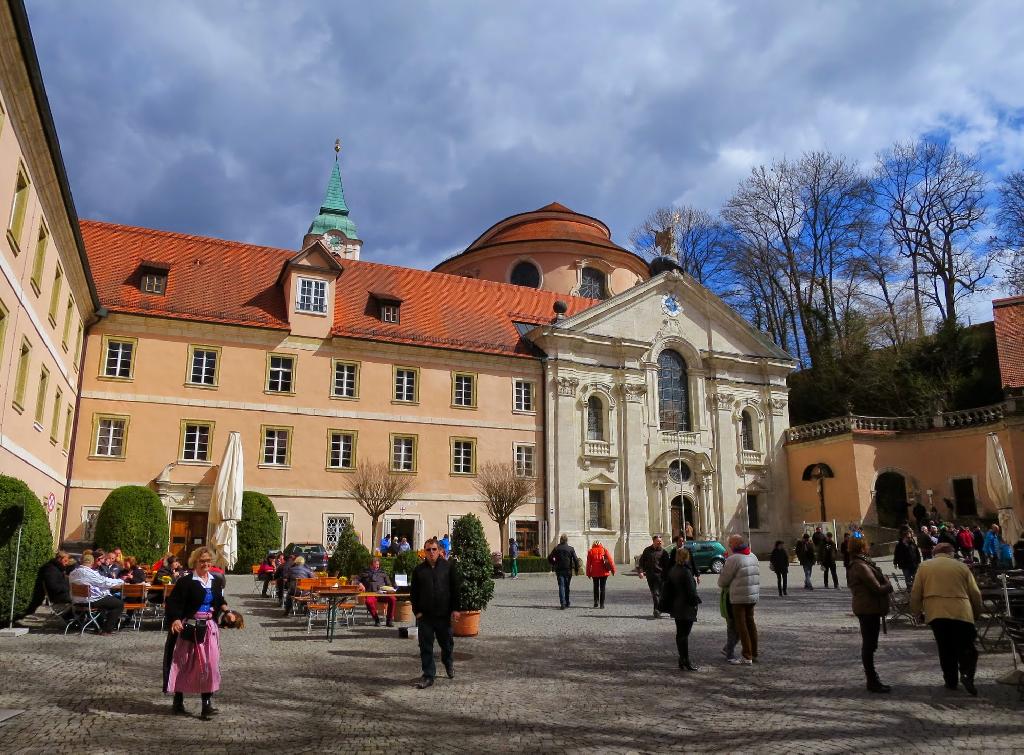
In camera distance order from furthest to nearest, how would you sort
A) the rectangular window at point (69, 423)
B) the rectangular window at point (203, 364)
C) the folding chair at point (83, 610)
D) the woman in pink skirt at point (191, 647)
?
the rectangular window at point (203, 364)
the rectangular window at point (69, 423)
the folding chair at point (83, 610)
the woman in pink skirt at point (191, 647)

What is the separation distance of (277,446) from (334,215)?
41.9 m

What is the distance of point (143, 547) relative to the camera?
24.0 metres

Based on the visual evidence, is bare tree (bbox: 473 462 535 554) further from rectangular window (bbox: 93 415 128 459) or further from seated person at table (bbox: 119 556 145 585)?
seated person at table (bbox: 119 556 145 585)

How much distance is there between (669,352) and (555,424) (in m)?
7.99

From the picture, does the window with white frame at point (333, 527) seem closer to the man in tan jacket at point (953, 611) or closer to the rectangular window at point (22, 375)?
the rectangular window at point (22, 375)

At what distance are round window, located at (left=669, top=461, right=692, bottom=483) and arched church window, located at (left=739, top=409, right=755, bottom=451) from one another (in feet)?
12.1

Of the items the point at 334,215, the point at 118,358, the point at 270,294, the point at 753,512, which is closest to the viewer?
the point at 118,358

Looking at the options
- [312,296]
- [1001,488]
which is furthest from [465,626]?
[312,296]

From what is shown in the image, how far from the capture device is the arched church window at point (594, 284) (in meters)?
44.8

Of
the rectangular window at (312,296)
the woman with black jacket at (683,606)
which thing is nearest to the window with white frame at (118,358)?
the rectangular window at (312,296)

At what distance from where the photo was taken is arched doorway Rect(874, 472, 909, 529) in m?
34.5

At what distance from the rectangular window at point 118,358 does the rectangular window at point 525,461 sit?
50.5 feet

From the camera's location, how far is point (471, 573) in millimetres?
13289

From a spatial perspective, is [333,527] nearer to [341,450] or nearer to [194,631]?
[341,450]
